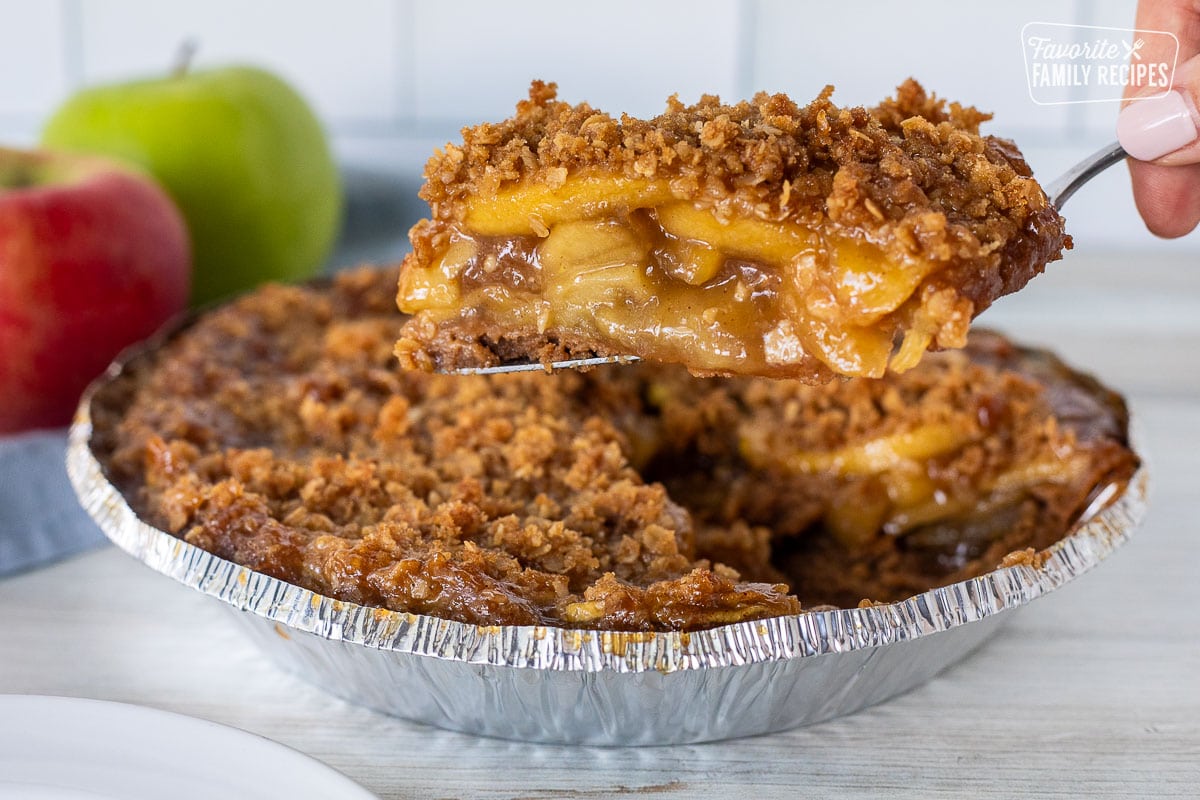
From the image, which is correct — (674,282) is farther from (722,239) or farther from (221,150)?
(221,150)

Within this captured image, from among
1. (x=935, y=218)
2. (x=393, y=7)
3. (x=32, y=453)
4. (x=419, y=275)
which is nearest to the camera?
(x=935, y=218)

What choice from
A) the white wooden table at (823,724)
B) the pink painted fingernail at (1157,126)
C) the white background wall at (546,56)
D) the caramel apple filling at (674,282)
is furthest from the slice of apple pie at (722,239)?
the white background wall at (546,56)

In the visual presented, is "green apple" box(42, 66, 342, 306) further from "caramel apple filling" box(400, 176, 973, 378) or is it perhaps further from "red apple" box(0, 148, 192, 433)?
"caramel apple filling" box(400, 176, 973, 378)

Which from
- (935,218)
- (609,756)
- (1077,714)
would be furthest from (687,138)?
(1077,714)

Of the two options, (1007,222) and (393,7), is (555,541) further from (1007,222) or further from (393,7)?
(393,7)

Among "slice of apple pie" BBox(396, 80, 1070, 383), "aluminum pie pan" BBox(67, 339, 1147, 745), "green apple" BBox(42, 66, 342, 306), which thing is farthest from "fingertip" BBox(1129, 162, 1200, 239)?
"green apple" BBox(42, 66, 342, 306)

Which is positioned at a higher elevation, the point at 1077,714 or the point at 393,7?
the point at 393,7
